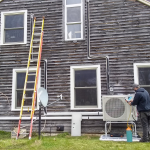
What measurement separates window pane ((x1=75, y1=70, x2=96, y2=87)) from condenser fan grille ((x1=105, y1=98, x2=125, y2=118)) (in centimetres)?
138

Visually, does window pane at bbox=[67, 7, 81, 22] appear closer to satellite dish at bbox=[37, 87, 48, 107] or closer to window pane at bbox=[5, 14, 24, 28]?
window pane at bbox=[5, 14, 24, 28]

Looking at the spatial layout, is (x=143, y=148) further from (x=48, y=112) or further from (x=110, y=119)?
(x=48, y=112)

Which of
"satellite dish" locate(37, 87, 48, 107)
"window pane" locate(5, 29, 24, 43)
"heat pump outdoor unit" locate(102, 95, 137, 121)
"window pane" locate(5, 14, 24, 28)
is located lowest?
"heat pump outdoor unit" locate(102, 95, 137, 121)

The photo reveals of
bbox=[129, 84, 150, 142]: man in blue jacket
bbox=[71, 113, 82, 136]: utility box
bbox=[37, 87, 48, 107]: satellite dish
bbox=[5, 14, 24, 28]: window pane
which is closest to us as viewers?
bbox=[129, 84, 150, 142]: man in blue jacket

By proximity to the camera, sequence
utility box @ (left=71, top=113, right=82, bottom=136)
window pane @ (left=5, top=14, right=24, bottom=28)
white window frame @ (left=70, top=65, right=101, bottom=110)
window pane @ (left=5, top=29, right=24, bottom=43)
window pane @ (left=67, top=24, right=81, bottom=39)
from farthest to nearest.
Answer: window pane @ (left=5, top=14, right=24, bottom=28) < window pane @ (left=5, top=29, right=24, bottom=43) < window pane @ (left=67, top=24, right=81, bottom=39) < white window frame @ (left=70, top=65, right=101, bottom=110) < utility box @ (left=71, top=113, right=82, bottom=136)

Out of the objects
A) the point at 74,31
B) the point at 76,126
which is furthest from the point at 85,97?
the point at 74,31

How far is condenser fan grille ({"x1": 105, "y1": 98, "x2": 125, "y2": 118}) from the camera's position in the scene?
688cm

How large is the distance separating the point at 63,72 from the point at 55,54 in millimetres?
744

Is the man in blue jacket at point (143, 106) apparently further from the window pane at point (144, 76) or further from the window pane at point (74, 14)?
the window pane at point (74, 14)

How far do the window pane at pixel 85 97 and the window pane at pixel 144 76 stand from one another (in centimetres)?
165

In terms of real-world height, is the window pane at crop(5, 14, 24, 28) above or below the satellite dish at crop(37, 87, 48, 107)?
above

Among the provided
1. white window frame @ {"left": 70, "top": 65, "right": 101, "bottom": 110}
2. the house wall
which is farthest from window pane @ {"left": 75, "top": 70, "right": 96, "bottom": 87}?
the house wall

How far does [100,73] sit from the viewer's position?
7.91m

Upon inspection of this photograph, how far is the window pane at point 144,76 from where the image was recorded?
7.83m
